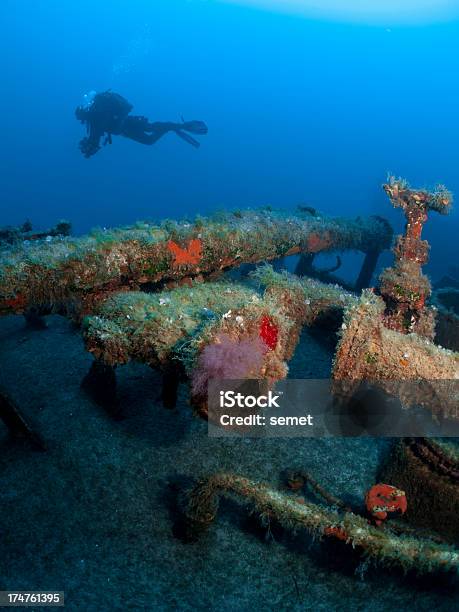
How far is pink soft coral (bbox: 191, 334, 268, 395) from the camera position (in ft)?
10.0

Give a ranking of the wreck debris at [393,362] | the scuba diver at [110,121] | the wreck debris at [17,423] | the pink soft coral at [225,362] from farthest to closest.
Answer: the scuba diver at [110,121], the wreck debris at [17,423], the wreck debris at [393,362], the pink soft coral at [225,362]

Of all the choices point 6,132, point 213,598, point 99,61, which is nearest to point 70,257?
point 213,598

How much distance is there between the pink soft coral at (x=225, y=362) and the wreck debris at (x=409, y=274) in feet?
11.1

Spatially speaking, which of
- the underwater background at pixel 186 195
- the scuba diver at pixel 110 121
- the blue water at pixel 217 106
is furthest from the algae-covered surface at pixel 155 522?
the blue water at pixel 217 106

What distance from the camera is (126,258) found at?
520 cm

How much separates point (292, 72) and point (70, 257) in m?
206

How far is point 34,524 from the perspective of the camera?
13.2 ft

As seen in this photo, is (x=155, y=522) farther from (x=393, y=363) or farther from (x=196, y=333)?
(x=393, y=363)

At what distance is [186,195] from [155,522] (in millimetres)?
105927

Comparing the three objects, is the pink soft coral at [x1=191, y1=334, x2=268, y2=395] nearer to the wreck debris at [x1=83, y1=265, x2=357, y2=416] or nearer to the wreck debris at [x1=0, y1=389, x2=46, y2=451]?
the wreck debris at [x1=83, y1=265, x2=357, y2=416]

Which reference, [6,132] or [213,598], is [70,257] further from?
[6,132]

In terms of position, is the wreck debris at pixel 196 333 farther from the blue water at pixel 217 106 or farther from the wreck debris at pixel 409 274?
the blue water at pixel 217 106

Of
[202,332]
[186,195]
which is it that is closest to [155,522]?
[202,332]

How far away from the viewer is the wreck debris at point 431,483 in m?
4.08
